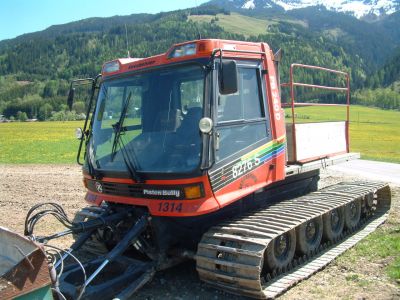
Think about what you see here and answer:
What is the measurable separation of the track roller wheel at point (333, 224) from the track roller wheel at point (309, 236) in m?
0.27

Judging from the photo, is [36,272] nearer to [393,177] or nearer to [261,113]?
[261,113]

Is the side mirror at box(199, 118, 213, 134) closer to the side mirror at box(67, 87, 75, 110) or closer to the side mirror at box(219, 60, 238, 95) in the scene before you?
the side mirror at box(219, 60, 238, 95)

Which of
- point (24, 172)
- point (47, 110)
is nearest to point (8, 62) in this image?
point (47, 110)

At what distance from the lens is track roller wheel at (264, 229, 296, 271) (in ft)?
18.9

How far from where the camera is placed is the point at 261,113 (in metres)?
6.41

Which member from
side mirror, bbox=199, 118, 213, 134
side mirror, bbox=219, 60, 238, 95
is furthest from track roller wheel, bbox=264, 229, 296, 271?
side mirror, bbox=219, 60, 238, 95

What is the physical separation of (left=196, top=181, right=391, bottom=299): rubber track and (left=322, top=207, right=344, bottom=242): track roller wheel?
0.51 feet

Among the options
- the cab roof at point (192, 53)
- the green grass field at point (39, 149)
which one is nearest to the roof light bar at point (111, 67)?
the cab roof at point (192, 53)

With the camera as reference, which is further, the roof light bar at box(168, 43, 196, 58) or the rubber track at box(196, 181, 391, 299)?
the roof light bar at box(168, 43, 196, 58)

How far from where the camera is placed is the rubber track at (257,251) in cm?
516

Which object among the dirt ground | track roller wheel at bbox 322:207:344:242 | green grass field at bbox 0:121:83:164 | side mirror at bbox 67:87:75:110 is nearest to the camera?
the dirt ground

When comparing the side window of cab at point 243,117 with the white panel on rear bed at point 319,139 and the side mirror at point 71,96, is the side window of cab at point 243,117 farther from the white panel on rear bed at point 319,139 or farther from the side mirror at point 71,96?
the side mirror at point 71,96

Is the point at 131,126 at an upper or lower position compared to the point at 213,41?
lower

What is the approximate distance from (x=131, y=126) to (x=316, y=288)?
2.99 m
